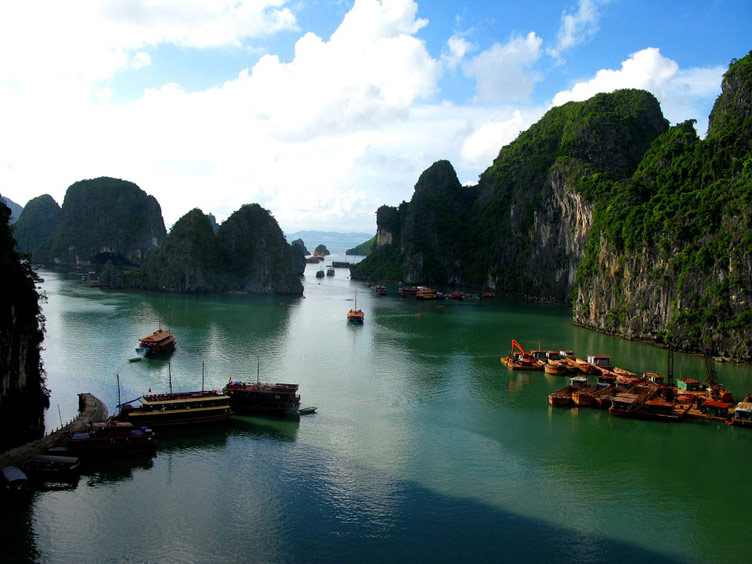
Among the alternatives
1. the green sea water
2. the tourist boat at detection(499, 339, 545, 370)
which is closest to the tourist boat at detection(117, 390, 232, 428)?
the green sea water

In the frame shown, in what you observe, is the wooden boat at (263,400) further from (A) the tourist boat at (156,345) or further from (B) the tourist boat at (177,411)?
(A) the tourist boat at (156,345)

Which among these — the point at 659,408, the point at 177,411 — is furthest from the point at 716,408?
the point at 177,411

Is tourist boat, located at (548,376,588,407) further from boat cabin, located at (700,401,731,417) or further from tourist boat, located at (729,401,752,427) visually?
tourist boat, located at (729,401,752,427)

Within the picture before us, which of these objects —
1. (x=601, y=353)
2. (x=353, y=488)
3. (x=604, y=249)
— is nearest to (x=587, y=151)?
(x=604, y=249)

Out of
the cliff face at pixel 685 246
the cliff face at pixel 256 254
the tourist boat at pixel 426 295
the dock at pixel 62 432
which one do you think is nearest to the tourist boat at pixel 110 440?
the dock at pixel 62 432

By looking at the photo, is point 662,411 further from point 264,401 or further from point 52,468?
point 52,468

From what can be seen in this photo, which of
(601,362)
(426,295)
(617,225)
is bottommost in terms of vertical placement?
(601,362)

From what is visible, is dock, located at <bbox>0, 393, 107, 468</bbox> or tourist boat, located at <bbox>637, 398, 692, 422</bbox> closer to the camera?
dock, located at <bbox>0, 393, 107, 468</bbox>
